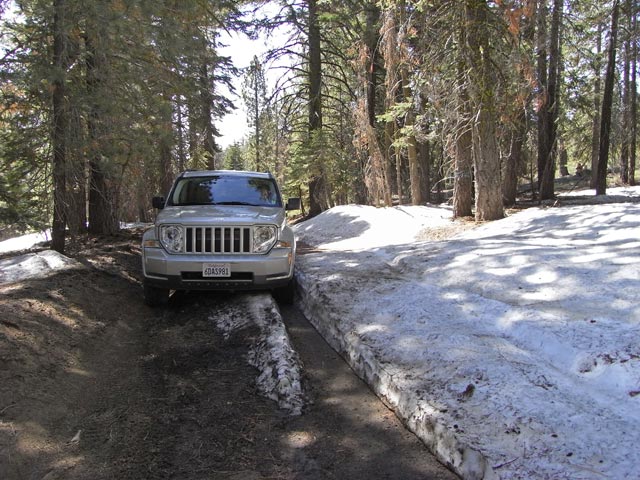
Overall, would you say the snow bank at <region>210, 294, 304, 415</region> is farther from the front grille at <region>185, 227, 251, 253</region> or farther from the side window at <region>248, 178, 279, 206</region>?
the side window at <region>248, 178, 279, 206</region>

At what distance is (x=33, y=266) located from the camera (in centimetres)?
737

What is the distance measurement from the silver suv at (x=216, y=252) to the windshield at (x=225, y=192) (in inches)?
21.3

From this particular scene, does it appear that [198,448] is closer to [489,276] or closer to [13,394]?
[13,394]

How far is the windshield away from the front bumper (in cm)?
139

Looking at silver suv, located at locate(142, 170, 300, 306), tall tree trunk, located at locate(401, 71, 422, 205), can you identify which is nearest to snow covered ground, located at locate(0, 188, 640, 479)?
silver suv, located at locate(142, 170, 300, 306)

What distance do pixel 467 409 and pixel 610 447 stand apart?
2.84 ft

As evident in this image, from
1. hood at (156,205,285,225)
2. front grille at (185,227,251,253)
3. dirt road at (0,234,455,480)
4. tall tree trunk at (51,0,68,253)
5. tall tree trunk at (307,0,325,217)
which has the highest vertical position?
tall tree trunk at (307,0,325,217)

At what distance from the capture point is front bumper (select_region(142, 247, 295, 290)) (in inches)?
245

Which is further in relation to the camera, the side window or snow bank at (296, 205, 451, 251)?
snow bank at (296, 205, 451, 251)

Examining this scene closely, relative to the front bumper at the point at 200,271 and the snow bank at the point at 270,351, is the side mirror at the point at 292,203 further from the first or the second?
the snow bank at the point at 270,351

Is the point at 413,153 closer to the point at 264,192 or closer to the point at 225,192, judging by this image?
the point at 264,192

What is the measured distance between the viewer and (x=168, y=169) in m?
20.6

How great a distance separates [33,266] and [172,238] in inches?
105

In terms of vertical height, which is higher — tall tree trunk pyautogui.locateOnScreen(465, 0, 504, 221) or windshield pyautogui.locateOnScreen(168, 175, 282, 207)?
tall tree trunk pyautogui.locateOnScreen(465, 0, 504, 221)
